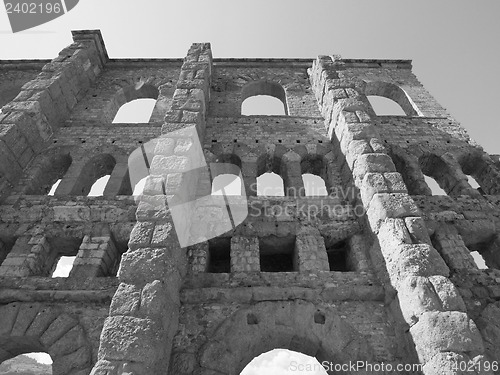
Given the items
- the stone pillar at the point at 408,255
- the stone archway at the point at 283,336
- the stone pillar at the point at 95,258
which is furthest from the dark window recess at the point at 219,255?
the stone pillar at the point at 408,255

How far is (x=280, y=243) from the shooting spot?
21.5 ft

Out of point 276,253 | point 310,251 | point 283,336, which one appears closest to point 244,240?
point 276,253

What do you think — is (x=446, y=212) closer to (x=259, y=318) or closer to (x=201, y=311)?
(x=259, y=318)

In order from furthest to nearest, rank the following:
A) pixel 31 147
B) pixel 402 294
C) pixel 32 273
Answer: pixel 31 147
pixel 32 273
pixel 402 294

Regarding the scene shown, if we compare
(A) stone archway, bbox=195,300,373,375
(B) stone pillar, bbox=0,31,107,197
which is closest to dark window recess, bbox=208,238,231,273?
(A) stone archway, bbox=195,300,373,375

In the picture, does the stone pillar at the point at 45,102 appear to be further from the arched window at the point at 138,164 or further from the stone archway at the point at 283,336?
the stone archway at the point at 283,336

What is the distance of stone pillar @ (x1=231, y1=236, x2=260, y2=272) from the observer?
234 inches

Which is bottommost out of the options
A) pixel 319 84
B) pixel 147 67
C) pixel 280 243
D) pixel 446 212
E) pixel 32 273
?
pixel 32 273

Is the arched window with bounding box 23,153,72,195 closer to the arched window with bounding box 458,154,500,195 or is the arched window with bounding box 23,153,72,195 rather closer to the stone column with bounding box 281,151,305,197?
the stone column with bounding box 281,151,305,197

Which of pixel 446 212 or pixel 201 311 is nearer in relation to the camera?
pixel 201 311

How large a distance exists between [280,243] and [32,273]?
4.19 meters

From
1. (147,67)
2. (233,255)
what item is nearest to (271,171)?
(233,255)

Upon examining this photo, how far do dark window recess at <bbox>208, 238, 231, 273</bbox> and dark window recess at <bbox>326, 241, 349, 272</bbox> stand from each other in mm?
1880

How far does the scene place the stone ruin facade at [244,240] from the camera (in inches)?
187
